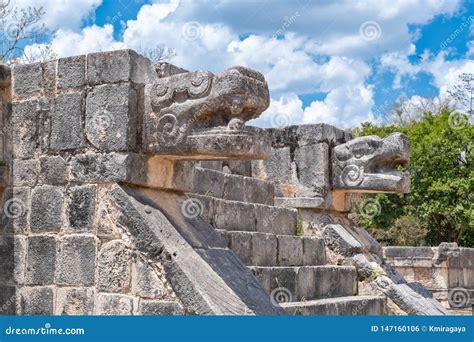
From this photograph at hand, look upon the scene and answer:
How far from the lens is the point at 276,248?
751cm

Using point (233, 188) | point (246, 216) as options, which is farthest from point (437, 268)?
point (246, 216)

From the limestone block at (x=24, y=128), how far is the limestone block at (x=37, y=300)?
1096 millimetres

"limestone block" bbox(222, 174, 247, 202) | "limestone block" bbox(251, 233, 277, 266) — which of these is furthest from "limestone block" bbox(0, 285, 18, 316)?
"limestone block" bbox(222, 174, 247, 202)

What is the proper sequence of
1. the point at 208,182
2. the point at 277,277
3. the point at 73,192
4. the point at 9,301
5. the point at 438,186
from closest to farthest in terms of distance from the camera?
the point at 73,192 → the point at 9,301 → the point at 277,277 → the point at 208,182 → the point at 438,186

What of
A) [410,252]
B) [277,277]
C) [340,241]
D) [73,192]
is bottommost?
[277,277]

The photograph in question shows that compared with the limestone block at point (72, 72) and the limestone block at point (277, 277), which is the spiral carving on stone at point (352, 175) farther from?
the limestone block at point (72, 72)

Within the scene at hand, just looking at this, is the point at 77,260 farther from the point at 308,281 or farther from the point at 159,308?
the point at 308,281

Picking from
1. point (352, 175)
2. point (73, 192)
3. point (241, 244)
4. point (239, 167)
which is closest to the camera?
point (73, 192)

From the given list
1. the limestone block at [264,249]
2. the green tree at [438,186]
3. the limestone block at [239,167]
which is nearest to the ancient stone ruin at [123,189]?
the limestone block at [264,249]

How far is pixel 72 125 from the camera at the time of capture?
5.83 meters

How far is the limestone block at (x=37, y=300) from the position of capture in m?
5.78

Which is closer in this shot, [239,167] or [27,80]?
[27,80]

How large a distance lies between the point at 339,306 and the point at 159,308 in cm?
281

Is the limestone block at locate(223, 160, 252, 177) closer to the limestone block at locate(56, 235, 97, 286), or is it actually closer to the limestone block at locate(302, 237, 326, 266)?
the limestone block at locate(302, 237, 326, 266)
